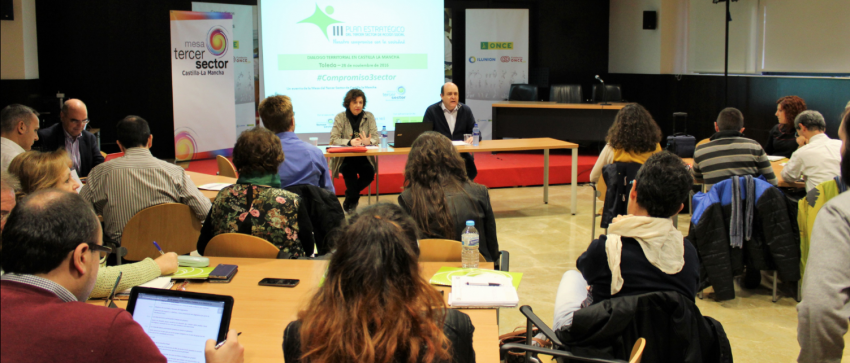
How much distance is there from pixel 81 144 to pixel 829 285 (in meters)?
4.72

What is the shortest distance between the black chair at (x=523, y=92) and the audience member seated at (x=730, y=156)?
5042mm

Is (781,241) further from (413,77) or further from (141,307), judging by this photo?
(413,77)

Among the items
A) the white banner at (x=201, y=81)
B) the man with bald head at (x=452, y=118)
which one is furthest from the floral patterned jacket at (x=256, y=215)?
the white banner at (x=201, y=81)

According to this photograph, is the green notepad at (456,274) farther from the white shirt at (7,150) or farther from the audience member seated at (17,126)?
the audience member seated at (17,126)

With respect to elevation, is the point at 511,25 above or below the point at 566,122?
above

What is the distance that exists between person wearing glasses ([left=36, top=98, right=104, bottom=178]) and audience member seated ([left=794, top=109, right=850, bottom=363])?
14.6 feet

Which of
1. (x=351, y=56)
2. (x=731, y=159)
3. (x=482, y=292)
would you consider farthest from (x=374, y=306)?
(x=351, y=56)

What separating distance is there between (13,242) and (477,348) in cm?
119

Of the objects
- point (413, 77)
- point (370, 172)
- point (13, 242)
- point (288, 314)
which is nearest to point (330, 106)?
point (413, 77)

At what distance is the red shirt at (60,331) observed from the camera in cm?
115

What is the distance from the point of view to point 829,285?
1.51 m

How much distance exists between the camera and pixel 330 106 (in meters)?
8.35

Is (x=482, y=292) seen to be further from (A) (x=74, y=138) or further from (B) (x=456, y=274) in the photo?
(A) (x=74, y=138)

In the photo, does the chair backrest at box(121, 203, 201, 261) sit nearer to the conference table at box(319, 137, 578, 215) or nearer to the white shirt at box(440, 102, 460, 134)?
the conference table at box(319, 137, 578, 215)
